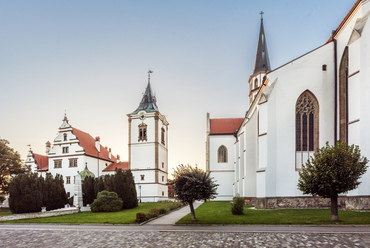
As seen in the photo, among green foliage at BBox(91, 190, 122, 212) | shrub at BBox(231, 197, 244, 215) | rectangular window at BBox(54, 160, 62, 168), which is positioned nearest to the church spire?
green foliage at BBox(91, 190, 122, 212)

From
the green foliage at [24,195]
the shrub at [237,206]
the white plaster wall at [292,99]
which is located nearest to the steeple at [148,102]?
the green foliage at [24,195]

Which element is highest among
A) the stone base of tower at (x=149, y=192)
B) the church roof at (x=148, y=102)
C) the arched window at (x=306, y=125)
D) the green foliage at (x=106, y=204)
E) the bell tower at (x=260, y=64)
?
the bell tower at (x=260, y=64)

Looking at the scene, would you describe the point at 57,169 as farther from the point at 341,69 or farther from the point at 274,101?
the point at 341,69

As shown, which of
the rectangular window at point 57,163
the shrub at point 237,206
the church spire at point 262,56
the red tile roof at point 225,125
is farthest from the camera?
the rectangular window at point 57,163

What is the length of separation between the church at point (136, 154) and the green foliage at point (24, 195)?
24940mm

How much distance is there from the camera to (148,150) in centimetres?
5259

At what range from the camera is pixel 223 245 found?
9930 mm

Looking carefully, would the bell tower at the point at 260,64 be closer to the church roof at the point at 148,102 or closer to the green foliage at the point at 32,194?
the church roof at the point at 148,102

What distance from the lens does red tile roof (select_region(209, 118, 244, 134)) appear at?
48.3m

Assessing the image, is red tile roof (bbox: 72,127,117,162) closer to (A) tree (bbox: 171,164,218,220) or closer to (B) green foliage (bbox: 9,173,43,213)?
(B) green foliage (bbox: 9,173,43,213)

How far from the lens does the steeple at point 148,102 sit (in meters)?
55.4

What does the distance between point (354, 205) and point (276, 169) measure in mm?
5677

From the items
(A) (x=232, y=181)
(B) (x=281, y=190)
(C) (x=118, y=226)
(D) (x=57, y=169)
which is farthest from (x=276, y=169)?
(D) (x=57, y=169)

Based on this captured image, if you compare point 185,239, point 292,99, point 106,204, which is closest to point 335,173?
point 185,239
